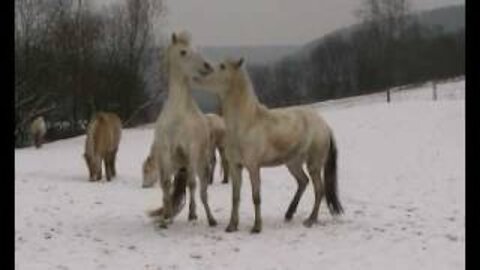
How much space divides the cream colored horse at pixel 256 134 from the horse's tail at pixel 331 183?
0.64 ft

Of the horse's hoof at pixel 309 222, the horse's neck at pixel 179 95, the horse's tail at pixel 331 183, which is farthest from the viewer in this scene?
the horse's tail at pixel 331 183

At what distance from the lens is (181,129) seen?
9070mm

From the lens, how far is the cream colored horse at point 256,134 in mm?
9133

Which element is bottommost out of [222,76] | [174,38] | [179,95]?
[179,95]

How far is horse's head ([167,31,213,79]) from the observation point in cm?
925

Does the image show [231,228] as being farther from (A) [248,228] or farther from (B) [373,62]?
(B) [373,62]

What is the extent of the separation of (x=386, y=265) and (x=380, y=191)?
22.1ft

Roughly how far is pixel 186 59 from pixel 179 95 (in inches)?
17.0

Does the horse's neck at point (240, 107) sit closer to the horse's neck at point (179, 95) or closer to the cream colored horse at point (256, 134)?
the cream colored horse at point (256, 134)

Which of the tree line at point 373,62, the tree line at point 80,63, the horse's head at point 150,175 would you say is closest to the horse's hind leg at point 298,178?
the horse's head at point 150,175

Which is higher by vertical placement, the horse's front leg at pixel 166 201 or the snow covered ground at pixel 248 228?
the horse's front leg at pixel 166 201

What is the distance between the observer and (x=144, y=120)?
45.3 metres

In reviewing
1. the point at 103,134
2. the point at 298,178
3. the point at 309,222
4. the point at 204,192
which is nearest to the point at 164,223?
the point at 204,192

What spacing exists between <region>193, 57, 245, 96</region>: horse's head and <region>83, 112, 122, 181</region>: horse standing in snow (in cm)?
575
